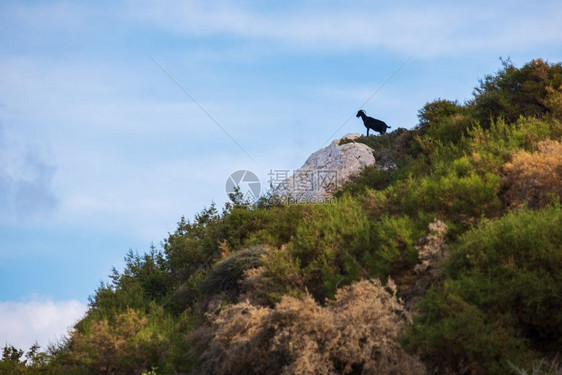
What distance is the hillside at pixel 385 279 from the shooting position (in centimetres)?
1530

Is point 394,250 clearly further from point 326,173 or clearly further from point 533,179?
point 326,173

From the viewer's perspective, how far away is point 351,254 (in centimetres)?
2078

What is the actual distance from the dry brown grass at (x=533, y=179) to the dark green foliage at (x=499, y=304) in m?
3.38

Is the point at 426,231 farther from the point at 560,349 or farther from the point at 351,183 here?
the point at 351,183

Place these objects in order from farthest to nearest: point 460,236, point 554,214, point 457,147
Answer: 1. point 457,147
2. point 460,236
3. point 554,214

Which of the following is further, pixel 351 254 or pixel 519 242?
pixel 351 254

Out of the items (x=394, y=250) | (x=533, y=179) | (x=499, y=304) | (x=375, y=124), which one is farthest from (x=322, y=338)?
(x=375, y=124)

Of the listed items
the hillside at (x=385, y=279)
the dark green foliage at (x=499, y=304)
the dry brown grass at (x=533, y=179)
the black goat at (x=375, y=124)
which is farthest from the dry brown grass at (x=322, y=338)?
the black goat at (x=375, y=124)

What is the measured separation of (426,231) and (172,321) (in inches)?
340

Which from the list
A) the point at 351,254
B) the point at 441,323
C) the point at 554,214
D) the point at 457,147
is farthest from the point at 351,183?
the point at 441,323

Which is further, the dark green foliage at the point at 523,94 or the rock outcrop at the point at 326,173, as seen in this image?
the rock outcrop at the point at 326,173

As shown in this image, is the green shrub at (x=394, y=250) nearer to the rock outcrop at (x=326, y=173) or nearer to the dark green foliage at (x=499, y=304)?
the dark green foliage at (x=499, y=304)

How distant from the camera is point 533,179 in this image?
20297 mm

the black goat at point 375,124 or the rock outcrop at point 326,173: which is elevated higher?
the black goat at point 375,124
